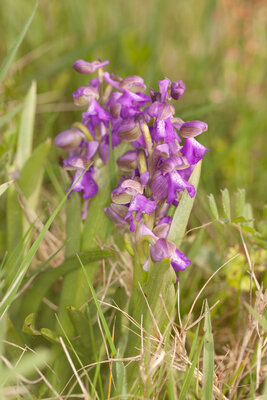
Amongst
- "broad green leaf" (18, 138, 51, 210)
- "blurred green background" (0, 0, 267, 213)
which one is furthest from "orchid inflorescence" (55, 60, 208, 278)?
"blurred green background" (0, 0, 267, 213)

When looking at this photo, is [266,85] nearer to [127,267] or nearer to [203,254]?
[203,254]

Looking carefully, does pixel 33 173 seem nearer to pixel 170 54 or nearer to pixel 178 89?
pixel 178 89

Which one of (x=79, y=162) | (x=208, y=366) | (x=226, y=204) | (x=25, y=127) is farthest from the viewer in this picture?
(x=25, y=127)

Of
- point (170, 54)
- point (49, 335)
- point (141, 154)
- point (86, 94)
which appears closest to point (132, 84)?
point (86, 94)

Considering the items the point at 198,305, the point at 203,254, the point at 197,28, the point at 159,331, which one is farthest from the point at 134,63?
the point at 159,331

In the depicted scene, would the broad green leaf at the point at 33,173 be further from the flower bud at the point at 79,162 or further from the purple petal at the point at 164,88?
the purple petal at the point at 164,88

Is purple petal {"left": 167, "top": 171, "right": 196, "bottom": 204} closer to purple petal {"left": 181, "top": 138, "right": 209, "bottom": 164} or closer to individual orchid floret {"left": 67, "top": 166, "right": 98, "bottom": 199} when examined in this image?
purple petal {"left": 181, "top": 138, "right": 209, "bottom": 164}
